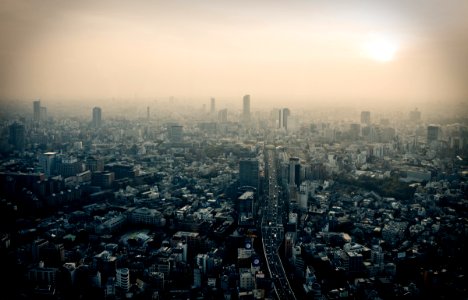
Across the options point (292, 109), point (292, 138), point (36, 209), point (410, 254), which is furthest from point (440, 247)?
point (292, 109)

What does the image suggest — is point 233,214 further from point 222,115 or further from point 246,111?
point 222,115

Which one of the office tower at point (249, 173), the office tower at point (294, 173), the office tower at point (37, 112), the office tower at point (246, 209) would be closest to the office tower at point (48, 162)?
the office tower at point (37, 112)

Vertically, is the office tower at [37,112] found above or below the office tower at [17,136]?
above

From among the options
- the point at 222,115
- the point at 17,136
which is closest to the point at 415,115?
the point at 222,115

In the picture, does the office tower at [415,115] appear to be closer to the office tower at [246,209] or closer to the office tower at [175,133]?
the office tower at [246,209]

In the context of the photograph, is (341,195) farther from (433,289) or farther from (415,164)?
(433,289)

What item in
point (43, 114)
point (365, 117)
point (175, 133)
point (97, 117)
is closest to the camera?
point (43, 114)

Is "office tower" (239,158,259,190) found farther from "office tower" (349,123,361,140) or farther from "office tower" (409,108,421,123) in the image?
"office tower" (349,123,361,140)
